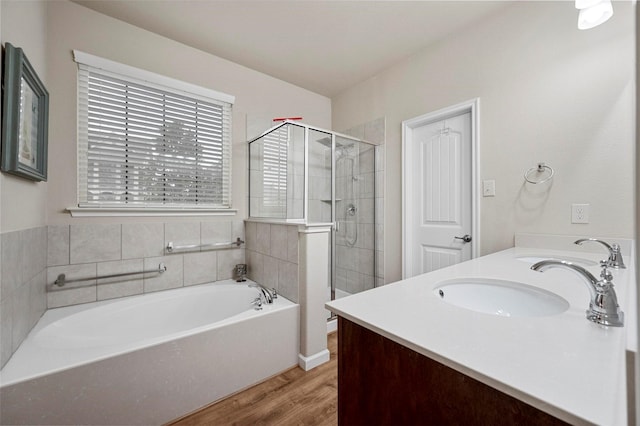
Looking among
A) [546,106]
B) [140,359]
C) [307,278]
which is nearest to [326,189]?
[307,278]

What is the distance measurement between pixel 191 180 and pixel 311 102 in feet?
5.77

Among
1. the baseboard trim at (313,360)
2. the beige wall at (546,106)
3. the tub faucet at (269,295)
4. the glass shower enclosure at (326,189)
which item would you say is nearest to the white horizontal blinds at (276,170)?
the glass shower enclosure at (326,189)

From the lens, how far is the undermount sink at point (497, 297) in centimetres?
A: 89

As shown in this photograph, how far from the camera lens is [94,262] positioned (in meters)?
1.91

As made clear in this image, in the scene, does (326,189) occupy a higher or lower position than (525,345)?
higher

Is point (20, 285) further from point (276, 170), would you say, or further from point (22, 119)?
point (276, 170)

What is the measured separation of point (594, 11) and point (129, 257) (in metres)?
3.30

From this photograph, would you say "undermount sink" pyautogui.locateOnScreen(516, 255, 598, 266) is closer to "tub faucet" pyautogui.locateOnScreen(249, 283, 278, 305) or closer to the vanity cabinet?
the vanity cabinet

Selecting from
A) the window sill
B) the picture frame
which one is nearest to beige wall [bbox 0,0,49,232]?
the picture frame

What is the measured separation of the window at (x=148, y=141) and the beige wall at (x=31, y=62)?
23cm

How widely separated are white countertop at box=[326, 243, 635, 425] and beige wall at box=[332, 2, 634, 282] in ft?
3.03

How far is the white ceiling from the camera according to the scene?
1.89m

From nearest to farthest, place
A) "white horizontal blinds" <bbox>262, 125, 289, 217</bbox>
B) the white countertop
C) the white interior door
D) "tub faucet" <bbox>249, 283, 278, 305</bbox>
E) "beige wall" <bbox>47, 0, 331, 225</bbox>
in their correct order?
the white countertop
"beige wall" <bbox>47, 0, 331, 225</bbox>
"tub faucet" <bbox>249, 283, 278, 305</bbox>
the white interior door
"white horizontal blinds" <bbox>262, 125, 289, 217</bbox>

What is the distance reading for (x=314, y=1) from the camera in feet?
6.08
